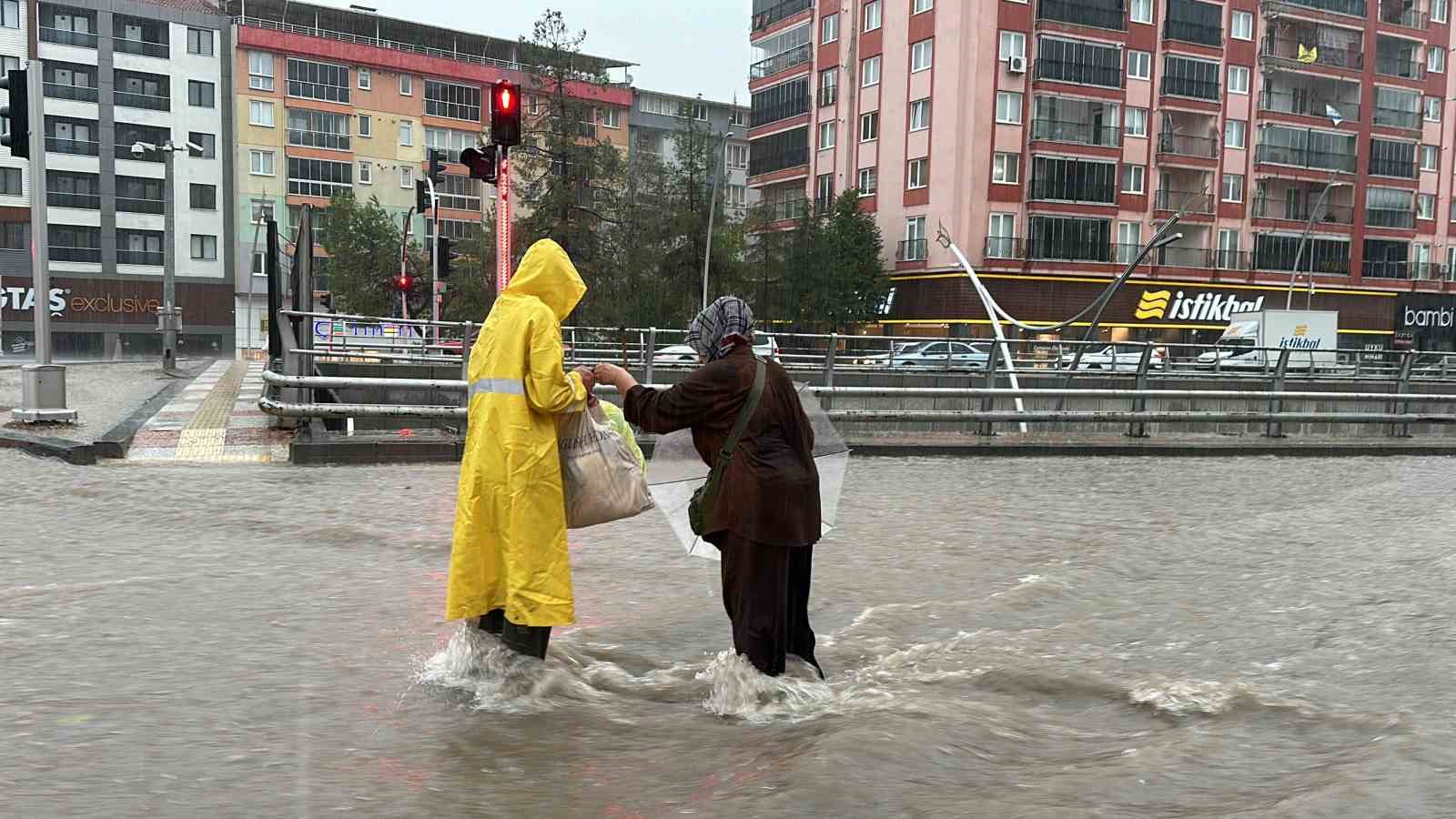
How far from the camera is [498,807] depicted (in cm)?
369

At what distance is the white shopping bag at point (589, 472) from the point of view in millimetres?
4863

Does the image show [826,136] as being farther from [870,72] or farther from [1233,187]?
[1233,187]

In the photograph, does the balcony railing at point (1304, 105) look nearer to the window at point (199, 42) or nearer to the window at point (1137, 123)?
the window at point (1137, 123)

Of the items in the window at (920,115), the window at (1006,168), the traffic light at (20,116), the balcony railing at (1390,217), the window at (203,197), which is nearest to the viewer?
the traffic light at (20,116)


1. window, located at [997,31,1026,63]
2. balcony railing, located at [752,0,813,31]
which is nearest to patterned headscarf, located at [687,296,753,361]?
window, located at [997,31,1026,63]

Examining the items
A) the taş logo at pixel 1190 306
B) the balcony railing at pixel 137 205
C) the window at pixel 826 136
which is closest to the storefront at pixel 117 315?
the balcony railing at pixel 137 205

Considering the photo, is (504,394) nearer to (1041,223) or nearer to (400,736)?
(400,736)

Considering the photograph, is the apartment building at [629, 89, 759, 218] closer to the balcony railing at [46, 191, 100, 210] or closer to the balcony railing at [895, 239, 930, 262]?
the balcony railing at [895, 239, 930, 262]

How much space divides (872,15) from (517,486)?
192ft

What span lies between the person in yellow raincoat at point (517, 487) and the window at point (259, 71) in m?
74.3

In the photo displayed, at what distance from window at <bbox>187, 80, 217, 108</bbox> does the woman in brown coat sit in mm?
73707

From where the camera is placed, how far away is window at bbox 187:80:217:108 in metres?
70.2

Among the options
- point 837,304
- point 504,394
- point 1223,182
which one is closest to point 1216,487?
point 504,394

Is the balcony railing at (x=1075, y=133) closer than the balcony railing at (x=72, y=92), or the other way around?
the balcony railing at (x=1075, y=133)
